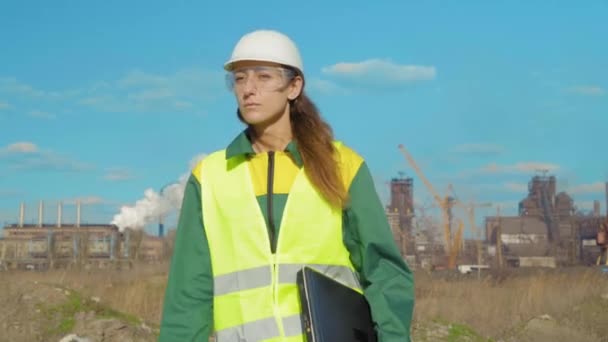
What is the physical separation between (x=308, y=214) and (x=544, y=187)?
119897 mm

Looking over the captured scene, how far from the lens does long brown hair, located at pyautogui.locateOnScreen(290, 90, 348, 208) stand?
3154mm

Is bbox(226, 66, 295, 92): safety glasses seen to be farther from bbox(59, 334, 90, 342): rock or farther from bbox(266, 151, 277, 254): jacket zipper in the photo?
bbox(59, 334, 90, 342): rock

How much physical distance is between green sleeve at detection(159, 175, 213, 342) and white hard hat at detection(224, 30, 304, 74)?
0.60m

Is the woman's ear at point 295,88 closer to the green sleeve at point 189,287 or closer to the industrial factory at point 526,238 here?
the green sleeve at point 189,287

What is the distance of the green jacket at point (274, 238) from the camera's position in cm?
312

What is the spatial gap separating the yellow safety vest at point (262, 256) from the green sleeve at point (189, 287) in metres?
0.05

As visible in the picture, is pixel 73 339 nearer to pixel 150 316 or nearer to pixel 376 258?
pixel 150 316

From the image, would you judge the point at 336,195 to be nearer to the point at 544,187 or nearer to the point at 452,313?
the point at 452,313

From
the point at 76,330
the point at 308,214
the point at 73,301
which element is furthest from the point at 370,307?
the point at 73,301

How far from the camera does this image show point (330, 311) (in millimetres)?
2967

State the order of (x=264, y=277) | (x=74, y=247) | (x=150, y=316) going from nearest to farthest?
1. (x=264, y=277)
2. (x=150, y=316)
3. (x=74, y=247)

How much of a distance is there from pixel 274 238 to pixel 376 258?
0.37 metres

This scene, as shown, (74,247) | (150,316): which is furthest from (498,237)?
(150,316)

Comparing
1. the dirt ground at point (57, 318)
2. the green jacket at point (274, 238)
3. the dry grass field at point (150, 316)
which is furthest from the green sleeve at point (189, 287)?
the dry grass field at point (150, 316)
